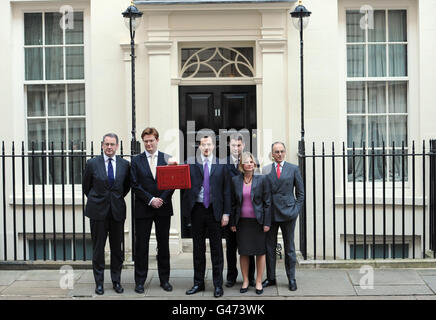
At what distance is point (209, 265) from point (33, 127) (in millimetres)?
3618

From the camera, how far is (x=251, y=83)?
10477 mm

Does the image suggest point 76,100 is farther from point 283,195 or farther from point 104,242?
point 283,195

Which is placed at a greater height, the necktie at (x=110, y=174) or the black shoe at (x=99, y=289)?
the necktie at (x=110, y=174)

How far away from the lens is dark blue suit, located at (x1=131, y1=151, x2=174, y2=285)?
798 centimetres

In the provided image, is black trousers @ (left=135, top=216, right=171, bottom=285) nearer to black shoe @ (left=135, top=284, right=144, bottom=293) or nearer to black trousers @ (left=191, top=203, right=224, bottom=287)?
black shoe @ (left=135, top=284, right=144, bottom=293)

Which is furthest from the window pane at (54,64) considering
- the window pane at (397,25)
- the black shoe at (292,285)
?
the window pane at (397,25)

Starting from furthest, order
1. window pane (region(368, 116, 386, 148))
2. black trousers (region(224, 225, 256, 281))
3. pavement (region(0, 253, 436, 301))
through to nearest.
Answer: window pane (region(368, 116, 386, 148)) < black trousers (region(224, 225, 256, 281)) < pavement (region(0, 253, 436, 301))

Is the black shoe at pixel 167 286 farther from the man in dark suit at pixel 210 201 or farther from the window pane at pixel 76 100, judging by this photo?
the window pane at pixel 76 100

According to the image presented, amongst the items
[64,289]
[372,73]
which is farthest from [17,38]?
[372,73]

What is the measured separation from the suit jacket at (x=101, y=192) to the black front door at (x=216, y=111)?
2.62 m

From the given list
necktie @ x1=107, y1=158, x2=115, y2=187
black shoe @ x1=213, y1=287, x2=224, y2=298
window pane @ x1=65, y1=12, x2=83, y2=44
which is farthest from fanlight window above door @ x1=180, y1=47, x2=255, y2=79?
black shoe @ x1=213, y1=287, x2=224, y2=298

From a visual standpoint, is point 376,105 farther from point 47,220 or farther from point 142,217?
point 47,220

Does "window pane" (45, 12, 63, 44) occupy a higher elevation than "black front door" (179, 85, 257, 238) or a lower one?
higher

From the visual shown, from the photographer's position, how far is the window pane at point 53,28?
34.9 ft
